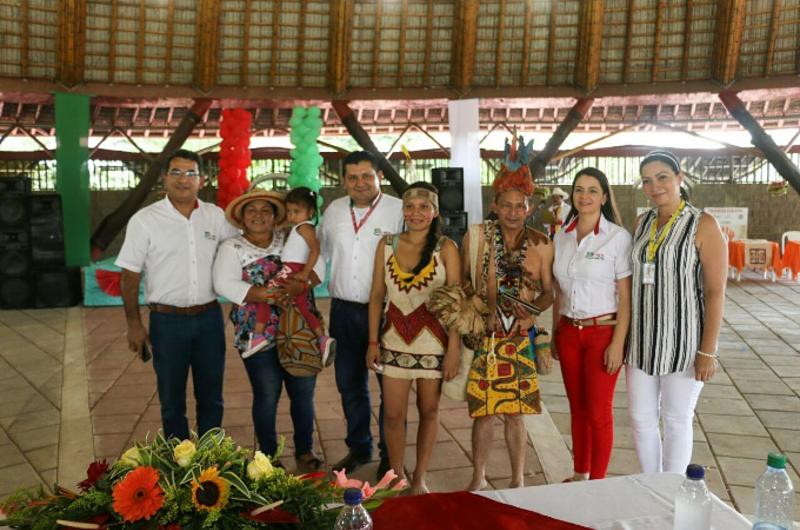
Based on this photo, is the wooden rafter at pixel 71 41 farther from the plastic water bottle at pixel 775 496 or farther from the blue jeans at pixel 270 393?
the plastic water bottle at pixel 775 496

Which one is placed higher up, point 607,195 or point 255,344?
point 607,195

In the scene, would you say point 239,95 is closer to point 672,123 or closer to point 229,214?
point 229,214

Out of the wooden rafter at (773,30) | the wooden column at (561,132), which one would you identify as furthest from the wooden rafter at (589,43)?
the wooden rafter at (773,30)

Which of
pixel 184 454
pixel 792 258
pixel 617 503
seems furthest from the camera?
pixel 792 258

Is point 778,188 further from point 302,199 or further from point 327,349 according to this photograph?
point 327,349

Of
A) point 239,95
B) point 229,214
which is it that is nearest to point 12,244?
point 239,95

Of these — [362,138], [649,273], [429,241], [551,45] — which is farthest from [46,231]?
[649,273]

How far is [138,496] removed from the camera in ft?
4.03

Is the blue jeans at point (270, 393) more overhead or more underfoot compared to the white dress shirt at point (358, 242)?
more underfoot

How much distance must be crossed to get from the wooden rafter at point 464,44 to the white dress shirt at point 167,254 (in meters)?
6.45

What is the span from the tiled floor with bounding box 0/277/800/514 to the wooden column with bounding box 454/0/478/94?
182 inches

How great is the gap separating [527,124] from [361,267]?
9161 millimetres

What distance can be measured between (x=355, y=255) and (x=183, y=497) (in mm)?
1820

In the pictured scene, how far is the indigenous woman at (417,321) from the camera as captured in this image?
273 cm
